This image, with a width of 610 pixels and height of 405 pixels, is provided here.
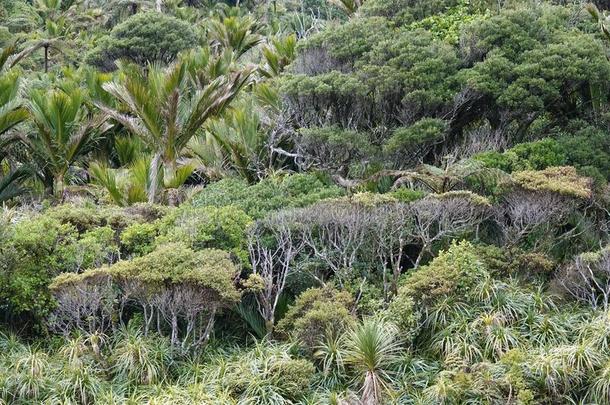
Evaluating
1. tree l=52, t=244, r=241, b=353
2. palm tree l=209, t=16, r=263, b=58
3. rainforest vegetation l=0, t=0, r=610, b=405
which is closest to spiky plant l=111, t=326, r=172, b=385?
rainforest vegetation l=0, t=0, r=610, b=405

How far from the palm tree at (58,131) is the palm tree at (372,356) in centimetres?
803

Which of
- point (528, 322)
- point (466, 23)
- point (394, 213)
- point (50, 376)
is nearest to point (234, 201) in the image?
point (394, 213)

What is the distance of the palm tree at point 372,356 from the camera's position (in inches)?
366

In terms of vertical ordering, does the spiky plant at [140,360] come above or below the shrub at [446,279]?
below

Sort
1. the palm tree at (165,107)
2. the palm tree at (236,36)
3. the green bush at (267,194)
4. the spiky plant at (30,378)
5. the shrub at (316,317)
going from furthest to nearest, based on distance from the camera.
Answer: the palm tree at (236,36) < the palm tree at (165,107) < the green bush at (267,194) < the shrub at (316,317) < the spiky plant at (30,378)

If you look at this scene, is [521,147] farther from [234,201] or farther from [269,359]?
→ [269,359]

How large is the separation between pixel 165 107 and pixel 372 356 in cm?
631

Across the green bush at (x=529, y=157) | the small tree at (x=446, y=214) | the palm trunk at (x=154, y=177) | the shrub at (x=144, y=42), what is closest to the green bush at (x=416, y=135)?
the green bush at (x=529, y=157)

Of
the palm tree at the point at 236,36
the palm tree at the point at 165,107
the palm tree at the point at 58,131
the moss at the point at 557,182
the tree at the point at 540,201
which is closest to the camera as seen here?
the moss at the point at 557,182

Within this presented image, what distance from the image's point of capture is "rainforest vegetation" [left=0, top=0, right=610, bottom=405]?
9578mm

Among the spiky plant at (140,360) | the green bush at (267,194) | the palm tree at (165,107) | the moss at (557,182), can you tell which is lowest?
the spiky plant at (140,360)

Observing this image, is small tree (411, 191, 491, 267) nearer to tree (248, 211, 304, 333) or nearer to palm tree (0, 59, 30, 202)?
tree (248, 211, 304, 333)

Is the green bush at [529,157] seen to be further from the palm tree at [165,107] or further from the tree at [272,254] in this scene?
the palm tree at [165,107]

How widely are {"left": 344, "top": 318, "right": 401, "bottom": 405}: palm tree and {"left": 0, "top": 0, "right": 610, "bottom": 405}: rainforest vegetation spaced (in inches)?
1.4
